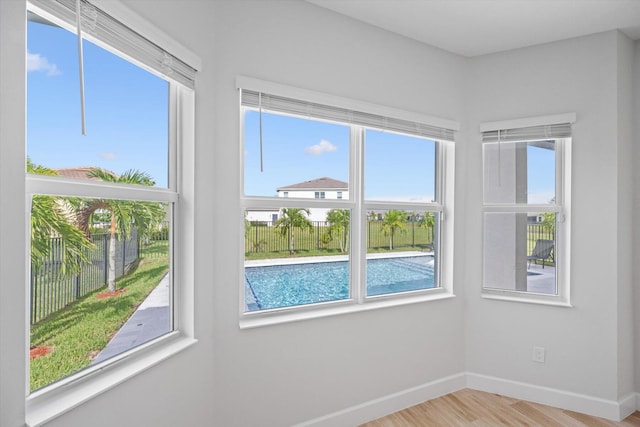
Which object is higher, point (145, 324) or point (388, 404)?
point (145, 324)

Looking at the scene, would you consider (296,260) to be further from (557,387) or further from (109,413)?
(557,387)

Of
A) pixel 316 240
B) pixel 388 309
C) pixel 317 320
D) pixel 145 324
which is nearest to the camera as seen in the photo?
pixel 145 324

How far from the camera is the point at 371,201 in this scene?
2801mm

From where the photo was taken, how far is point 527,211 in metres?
3.11

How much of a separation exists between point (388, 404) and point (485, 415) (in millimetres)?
691

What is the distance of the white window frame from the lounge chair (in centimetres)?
261

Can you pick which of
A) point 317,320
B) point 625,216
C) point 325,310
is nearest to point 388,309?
point 325,310

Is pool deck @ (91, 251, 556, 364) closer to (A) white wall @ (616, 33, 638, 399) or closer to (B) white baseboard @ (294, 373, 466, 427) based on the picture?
(B) white baseboard @ (294, 373, 466, 427)

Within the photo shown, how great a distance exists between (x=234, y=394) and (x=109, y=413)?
842mm

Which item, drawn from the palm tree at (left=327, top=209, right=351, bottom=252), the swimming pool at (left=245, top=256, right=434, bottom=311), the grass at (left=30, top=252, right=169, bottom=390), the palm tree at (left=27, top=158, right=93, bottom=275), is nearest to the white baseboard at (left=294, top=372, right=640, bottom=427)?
the swimming pool at (left=245, top=256, right=434, bottom=311)

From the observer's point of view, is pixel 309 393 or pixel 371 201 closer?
pixel 309 393

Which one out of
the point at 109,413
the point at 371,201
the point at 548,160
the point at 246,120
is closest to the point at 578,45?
the point at 548,160

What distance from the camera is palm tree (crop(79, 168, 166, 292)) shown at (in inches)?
57.2

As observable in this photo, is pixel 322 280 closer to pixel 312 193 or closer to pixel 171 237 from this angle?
pixel 312 193
